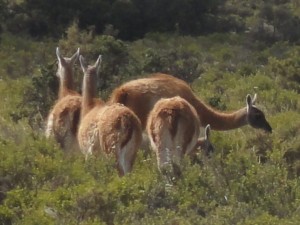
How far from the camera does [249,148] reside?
12.6m

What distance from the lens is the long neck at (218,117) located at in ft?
43.3

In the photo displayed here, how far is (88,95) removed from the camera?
11.8 metres

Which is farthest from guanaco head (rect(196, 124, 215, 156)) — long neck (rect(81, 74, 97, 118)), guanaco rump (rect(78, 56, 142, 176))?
guanaco rump (rect(78, 56, 142, 176))

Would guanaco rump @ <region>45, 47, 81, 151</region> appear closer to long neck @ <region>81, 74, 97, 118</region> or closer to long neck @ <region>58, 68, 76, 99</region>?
long neck @ <region>81, 74, 97, 118</region>

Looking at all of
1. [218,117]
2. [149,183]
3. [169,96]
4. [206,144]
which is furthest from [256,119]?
[149,183]

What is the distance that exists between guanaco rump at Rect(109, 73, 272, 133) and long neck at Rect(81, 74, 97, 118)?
300mm

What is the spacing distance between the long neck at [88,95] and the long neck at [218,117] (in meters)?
1.58

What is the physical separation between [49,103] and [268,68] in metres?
10.1

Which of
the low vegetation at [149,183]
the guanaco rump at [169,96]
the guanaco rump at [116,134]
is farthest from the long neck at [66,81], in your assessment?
the guanaco rump at [116,134]

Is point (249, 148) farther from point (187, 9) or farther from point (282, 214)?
point (187, 9)

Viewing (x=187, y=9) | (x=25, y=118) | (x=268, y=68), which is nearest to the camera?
(x=25, y=118)

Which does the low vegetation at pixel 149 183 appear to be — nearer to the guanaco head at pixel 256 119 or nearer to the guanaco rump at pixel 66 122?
the guanaco head at pixel 256 119

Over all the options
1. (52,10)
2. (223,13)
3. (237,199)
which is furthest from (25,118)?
(223,13)

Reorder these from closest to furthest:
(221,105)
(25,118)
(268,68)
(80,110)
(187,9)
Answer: (80,110) < (25,118) < (221,105) < (268,68) < (187,9)
